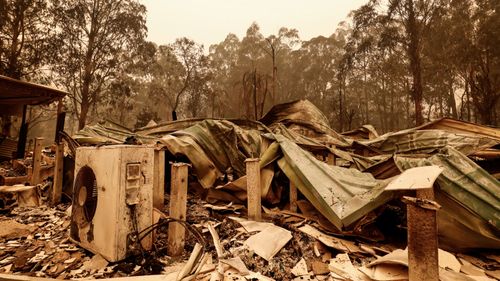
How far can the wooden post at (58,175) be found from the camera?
425cm

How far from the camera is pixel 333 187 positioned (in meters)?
3.22

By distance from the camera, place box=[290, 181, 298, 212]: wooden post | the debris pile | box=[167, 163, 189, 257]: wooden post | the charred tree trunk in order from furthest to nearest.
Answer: the charred tree trunk < box=[290, 181, 298, 212]: wooden post < box=[167, 163, 189, 257]: wooden post < the debris pile

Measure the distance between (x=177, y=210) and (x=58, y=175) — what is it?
9.15 feet

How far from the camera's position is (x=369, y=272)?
6.65 ft

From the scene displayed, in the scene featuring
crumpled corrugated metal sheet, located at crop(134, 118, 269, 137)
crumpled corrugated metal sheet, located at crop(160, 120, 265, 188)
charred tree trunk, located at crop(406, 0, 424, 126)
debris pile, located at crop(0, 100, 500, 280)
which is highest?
charred tree trunk, located at crop(406, 0, 424, 126)

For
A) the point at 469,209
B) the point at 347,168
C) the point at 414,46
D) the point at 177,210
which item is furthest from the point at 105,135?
the point at 414,46

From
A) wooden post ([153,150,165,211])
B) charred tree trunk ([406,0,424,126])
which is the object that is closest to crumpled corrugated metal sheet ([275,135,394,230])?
wooden post ([153,150,165,211])

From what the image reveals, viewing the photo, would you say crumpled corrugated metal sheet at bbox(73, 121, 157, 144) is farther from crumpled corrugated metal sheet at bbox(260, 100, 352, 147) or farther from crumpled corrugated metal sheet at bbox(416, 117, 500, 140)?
crumpled corrugated metal sheet at bbox(416, 117, 500, 140)

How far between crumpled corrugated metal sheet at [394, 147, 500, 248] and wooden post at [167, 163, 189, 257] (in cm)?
256

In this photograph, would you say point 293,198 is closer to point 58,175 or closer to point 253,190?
point 253,190

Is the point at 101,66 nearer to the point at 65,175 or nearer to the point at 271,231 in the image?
the point at 65,175

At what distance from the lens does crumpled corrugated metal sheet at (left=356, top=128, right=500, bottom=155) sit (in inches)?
191

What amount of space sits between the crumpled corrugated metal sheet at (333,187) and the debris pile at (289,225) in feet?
0.04

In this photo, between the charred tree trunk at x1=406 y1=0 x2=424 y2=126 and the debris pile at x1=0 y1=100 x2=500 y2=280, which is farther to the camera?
the charred tree trunk at x1=406 y1=0 x2=424 y2=126
